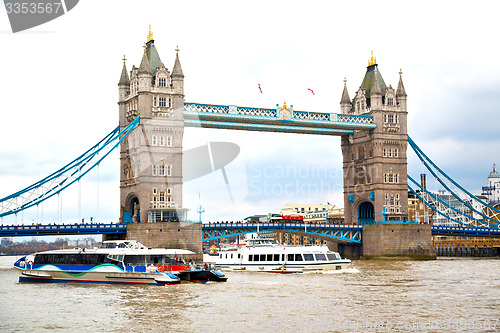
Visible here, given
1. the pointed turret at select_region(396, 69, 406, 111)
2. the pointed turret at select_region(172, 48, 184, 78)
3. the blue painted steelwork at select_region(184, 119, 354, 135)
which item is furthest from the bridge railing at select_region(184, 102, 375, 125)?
the pointed turret at select_region(396, 69, 406, 111)

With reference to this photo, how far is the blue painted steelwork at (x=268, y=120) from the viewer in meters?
86.6

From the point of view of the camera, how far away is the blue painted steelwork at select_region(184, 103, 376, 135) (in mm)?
86556

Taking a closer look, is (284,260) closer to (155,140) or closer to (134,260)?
(134,260)

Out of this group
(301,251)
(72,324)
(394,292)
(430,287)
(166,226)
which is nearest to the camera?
(72,324)

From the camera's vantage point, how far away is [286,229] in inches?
3588

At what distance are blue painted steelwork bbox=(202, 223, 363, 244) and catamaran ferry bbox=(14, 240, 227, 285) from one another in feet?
110

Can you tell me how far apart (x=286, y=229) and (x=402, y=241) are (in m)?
16.0

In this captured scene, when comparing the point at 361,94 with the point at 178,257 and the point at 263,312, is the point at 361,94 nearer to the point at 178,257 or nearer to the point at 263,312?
the point at 178,257

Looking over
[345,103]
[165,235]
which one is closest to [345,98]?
[345,103]

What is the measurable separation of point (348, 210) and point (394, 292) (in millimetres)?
61224

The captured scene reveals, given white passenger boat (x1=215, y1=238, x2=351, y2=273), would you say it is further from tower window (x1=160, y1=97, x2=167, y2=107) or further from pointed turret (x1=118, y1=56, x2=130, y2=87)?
pointed turret (x1=118, y1=56, x2=130, y2=87)

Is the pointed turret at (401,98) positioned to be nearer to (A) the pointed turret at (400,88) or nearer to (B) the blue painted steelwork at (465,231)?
(A) the pointed turret at (400,88)

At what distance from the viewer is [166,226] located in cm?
7956

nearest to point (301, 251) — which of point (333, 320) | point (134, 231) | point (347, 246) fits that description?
point (134, 231)
